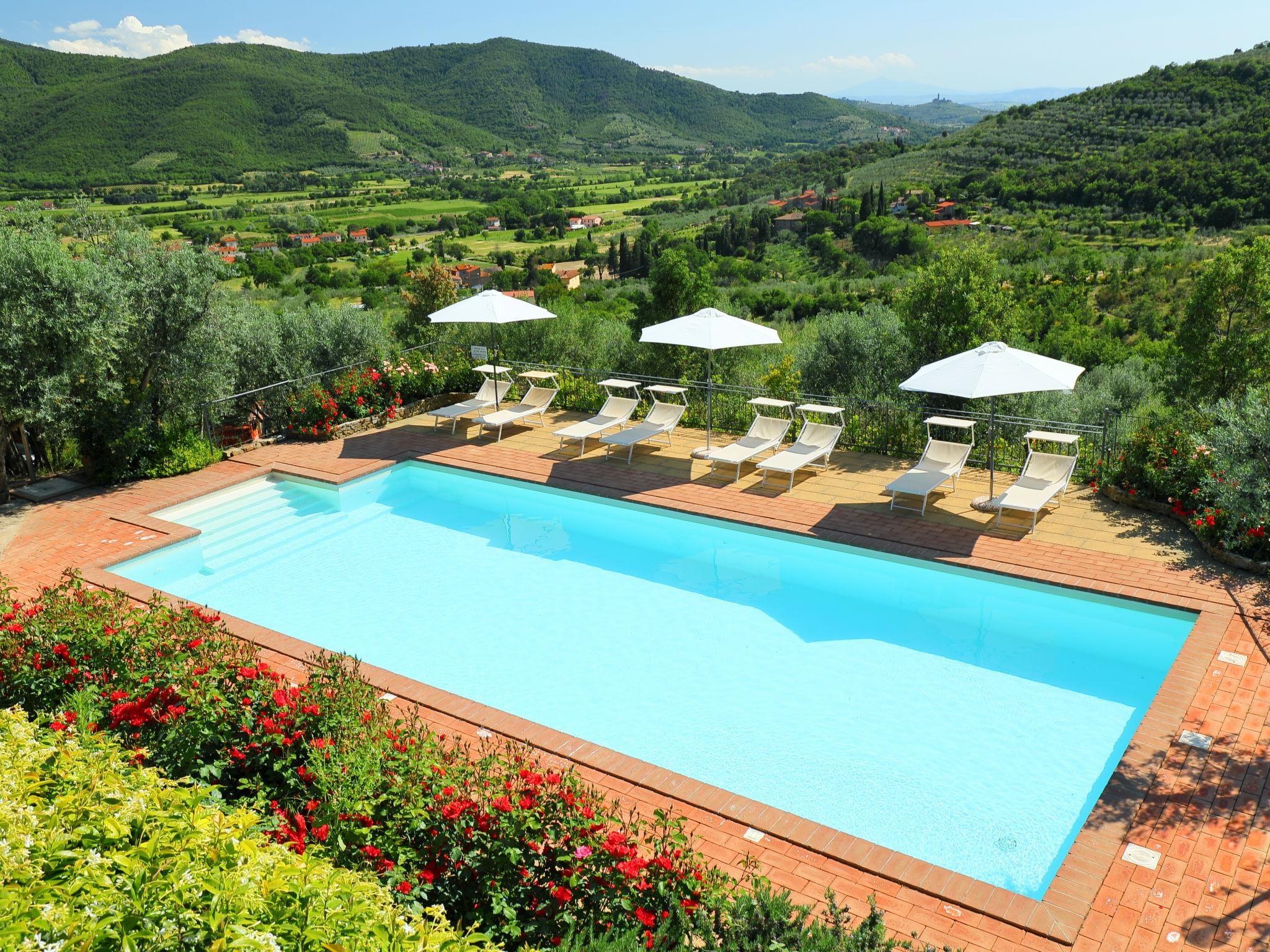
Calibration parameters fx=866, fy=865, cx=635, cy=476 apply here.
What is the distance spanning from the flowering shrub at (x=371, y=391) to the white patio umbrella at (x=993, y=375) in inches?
339

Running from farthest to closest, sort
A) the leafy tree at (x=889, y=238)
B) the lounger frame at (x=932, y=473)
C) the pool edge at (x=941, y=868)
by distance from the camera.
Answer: the leafy tree at (x=889, y=238) → the lounger frame at (x=932, y=473) → the pool edge at (x=941, y=868)

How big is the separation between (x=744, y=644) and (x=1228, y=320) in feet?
29.4

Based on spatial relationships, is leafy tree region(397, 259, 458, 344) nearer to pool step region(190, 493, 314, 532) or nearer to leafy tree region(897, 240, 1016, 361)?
pool step region(190, 493, 314, 532)

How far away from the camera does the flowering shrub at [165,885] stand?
2547 millimetres

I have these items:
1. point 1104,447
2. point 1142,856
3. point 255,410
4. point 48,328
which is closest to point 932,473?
point 1104,447

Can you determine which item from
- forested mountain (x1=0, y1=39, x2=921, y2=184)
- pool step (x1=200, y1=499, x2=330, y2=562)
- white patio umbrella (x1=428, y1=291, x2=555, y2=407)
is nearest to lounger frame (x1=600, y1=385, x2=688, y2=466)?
white patio umbrella (x1=428, y1=291, x2=555, y2=407)

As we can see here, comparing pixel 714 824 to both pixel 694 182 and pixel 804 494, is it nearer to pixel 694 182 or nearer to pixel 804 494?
pixel 804 494

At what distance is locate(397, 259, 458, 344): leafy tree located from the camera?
18.8m

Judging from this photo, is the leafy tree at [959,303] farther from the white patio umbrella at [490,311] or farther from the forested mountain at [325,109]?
the forested mountain at [325,109]

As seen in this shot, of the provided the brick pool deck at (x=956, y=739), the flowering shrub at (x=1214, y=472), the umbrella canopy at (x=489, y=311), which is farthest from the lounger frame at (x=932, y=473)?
the umbrella canopy at (x=489, y=311)

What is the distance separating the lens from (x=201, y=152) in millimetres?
101375

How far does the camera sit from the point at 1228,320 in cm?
1204

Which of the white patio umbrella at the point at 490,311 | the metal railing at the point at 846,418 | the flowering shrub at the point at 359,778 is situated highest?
the white patio umbrella at the point at 490,311

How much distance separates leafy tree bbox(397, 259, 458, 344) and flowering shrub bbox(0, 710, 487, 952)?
52.5 feet
